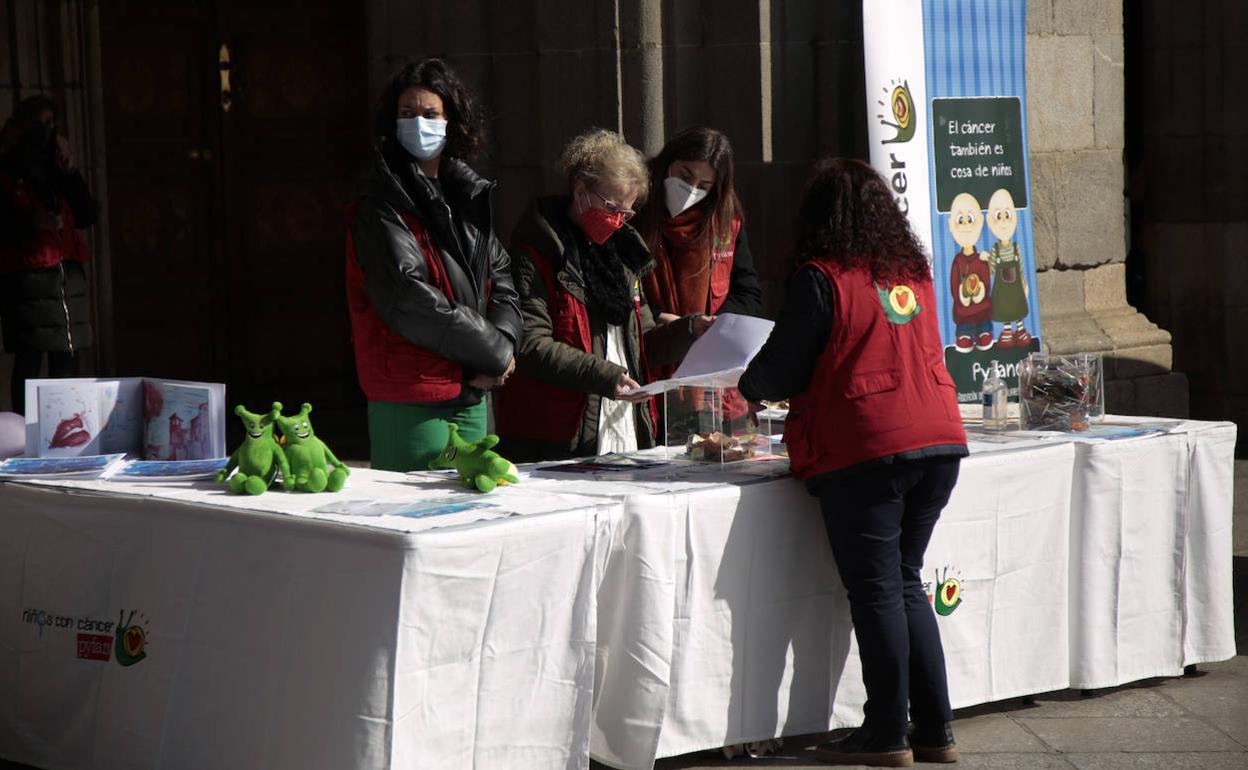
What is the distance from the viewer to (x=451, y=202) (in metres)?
5.34

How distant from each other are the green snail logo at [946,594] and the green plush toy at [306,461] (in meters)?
1.70

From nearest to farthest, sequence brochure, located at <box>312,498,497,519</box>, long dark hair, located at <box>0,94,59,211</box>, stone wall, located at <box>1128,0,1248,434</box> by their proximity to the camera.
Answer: brochure, located at <box>312,498,497,519</box> → long dark hair, located at <box>0,94,59,211</box> → stone wall, located at <box>1128,0,1248,434</box>

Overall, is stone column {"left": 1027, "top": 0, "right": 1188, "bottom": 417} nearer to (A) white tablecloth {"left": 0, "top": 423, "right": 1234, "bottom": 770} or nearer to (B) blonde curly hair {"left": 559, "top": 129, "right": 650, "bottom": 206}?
(A) white tablecloth {"left": 0, "top": 423, "right": 1234, "bottom": 770}

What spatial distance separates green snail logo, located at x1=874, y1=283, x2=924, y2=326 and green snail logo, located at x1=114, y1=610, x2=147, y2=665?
199 cm

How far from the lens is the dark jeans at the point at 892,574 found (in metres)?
4.70

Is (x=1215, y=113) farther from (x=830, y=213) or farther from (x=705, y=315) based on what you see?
(x=830, y=213)

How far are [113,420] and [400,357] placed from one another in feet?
2.58

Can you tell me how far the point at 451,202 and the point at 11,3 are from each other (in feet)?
15.1

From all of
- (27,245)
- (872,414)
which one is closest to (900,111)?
(872,414)

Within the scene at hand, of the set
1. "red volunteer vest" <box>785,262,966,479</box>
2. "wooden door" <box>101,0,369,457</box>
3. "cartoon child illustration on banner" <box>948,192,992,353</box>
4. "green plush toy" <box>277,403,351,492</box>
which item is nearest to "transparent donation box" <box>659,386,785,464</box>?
"red volunteer vest" <box>785,262,966,479</box>

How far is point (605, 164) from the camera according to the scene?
17.8 ft

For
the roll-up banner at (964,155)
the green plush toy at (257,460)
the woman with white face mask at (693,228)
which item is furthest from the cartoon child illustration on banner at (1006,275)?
the green plush toy at (257,460)

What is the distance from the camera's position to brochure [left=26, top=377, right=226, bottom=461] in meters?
4.83

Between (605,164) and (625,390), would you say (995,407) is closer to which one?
(625,390)
